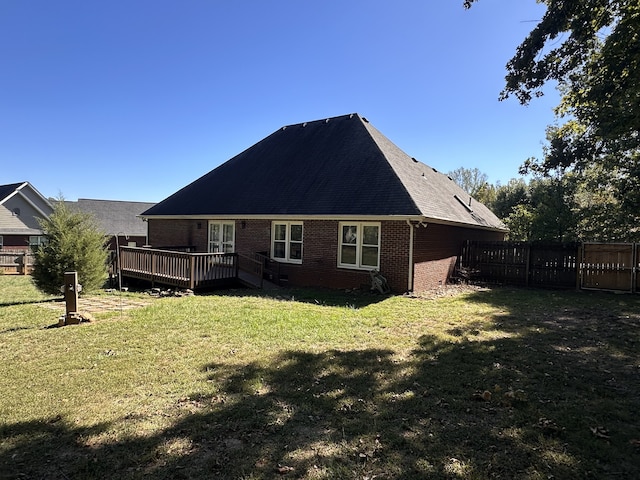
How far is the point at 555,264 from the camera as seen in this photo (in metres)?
14.4

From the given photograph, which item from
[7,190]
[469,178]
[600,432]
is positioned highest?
[469,178]

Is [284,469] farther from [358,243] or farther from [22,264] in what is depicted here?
[22,264]

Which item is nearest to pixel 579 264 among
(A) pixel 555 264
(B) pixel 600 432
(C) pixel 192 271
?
(A) pixel 555 264

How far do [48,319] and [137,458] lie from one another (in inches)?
290

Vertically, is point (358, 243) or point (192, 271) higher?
point (358, 243)

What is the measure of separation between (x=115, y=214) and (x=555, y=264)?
1501 inches

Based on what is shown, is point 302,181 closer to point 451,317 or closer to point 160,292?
point 160,292

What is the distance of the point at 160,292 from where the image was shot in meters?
12.7

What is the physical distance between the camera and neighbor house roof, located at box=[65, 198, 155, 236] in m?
36.4

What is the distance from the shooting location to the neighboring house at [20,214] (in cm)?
2917

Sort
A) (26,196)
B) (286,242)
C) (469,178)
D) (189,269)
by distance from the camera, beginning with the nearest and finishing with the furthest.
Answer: (189,269)
(286,242)
(26,196)
(469,178)

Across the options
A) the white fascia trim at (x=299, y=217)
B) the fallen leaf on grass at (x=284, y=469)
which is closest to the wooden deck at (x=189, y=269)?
the white fascia trim at (x=299, y=217)

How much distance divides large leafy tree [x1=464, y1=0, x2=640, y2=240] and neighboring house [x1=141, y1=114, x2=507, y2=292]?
5.12 meters

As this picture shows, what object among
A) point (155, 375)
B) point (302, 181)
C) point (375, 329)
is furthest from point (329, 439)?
point (302, 181)
